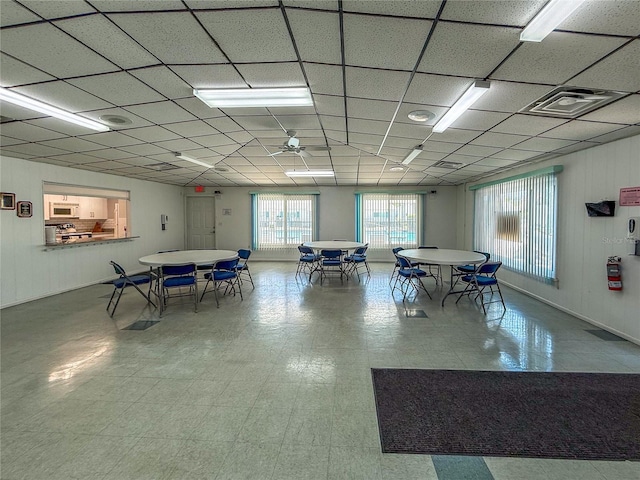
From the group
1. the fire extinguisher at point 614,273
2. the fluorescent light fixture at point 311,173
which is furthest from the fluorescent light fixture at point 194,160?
the fire extinguisher at point 614,273

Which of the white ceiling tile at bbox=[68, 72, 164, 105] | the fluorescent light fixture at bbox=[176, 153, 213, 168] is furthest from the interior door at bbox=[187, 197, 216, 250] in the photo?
the white ceiling tile at bbox=[68, 72, 164, 105]

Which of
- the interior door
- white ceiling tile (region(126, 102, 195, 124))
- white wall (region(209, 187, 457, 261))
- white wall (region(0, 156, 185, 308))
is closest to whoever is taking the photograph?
white ceiling tile (region(126, 102, 195, 124))

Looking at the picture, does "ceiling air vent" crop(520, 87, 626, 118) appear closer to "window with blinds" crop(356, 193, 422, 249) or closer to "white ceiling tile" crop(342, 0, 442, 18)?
"white ceiling tile" crop(342, 0, 442, 18)

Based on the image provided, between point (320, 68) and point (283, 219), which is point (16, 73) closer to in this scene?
point (320, 68)

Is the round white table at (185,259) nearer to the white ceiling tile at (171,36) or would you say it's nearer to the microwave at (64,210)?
the white ceiling tile at (171,36)

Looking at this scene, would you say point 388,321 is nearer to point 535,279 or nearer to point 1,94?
point 535,279

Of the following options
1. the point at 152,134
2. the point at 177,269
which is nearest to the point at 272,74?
the point at 152,134

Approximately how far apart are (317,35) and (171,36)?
1041mm

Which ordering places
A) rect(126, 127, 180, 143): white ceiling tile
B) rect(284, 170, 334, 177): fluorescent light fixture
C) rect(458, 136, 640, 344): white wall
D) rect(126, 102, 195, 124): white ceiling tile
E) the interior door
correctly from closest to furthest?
rect(126, 102, 195, 124): white ceiling tile < rect(458, 136, 640, 344): white wall < rect(126, 127, 180, 143): white ceiling tile < rect(284, 170, 334, 177): fluorescent light fixture < the interior door

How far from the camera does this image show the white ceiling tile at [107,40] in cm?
188

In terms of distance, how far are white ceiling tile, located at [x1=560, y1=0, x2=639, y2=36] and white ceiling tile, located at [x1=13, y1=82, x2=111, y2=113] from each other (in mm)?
3937

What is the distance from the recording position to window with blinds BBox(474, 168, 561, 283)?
4.82 meters

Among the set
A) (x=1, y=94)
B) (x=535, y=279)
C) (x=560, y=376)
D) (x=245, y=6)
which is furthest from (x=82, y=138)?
(x=535, y=279)

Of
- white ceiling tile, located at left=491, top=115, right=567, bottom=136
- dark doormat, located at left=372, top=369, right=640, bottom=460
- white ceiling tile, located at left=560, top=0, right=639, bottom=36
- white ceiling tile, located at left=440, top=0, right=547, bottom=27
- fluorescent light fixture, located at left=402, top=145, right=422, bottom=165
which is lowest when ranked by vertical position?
dark doormat, located at left=372, top=369, right=640, bottom=460
